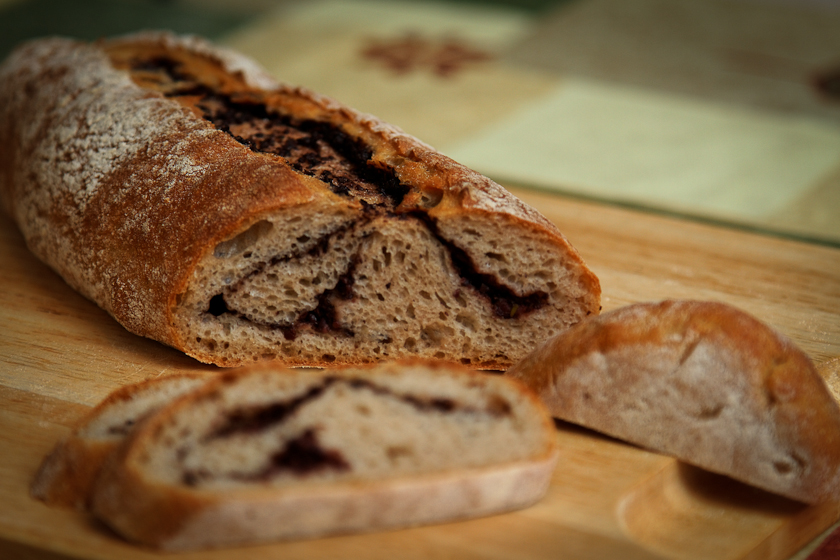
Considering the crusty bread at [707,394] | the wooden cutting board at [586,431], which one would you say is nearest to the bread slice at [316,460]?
the wooden cutting board at [586,431]

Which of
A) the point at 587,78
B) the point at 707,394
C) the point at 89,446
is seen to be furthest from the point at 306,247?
the point at 587,78

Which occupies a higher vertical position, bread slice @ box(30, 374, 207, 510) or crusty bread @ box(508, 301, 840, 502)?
crusty bread @ box(508, 301, 840, 502)

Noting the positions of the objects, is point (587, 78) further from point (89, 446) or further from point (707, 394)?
point (89, 446)

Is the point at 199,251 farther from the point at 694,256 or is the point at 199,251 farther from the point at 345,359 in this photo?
the point at 694,256

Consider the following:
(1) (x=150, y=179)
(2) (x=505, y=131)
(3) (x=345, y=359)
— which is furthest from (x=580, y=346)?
(2) (x=505, y=131)

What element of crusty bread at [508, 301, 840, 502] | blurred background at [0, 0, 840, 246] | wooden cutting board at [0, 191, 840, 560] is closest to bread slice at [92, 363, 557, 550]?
wooden cutting board at [0, 191, 840, 560]

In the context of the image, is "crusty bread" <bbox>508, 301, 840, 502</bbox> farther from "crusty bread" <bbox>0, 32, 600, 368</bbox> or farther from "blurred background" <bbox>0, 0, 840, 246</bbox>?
"blurred background" <bbox>0, 0, 840, 246</bbox>

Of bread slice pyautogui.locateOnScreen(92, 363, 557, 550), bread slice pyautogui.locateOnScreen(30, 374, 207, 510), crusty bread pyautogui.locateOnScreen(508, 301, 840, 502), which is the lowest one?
bread slice pyautogui.locateOnScreen(30, 374, 207, 510)
